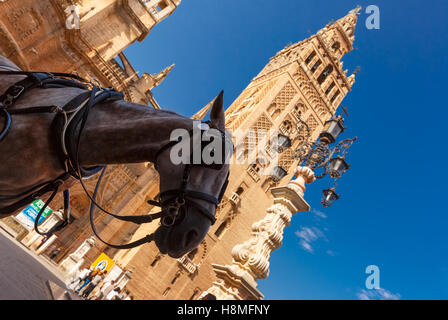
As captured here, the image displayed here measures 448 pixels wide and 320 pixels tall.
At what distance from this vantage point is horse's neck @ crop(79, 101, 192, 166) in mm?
2303

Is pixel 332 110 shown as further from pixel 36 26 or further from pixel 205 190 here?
pixel 205 190

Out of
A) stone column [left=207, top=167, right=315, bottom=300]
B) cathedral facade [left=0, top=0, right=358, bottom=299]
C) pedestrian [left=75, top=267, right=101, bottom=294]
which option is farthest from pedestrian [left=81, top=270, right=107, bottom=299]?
stone column [left=207, top=167, right=315, bottom=300]

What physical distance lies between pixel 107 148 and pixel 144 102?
787 inches

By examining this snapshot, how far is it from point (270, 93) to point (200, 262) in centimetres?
1525

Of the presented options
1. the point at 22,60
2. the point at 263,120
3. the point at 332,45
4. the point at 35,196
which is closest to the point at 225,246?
the point at 263,120

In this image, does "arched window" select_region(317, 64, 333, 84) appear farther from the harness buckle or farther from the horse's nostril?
the horse's nostril

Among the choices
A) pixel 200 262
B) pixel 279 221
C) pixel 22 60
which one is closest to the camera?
pixel 279 221

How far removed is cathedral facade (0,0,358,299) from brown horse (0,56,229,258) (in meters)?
8.37

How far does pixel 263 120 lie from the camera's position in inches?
956

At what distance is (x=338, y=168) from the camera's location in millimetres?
7543

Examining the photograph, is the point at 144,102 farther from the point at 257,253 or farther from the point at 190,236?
the point at 190,236

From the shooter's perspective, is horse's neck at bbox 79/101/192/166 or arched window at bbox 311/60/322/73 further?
arched window at bbox 311/60/322/73

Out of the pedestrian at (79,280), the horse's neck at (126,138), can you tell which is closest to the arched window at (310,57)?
the pedestrian at (79,280)

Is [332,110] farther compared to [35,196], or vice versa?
[332,110]
